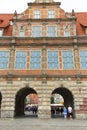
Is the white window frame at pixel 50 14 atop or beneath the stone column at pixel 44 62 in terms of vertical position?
atop

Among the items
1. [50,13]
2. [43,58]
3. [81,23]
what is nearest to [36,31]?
[50,13]

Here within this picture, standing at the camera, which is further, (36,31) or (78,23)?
(78,23)

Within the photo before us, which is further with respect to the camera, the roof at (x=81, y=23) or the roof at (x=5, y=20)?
the roof at (x=5, y=20)

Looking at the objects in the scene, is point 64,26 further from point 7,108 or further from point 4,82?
point 7,108

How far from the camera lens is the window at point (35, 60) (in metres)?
22.4

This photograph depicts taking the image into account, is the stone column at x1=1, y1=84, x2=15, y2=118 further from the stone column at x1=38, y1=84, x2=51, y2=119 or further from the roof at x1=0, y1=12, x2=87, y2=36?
the roof at x1=0, y1=12, x2=87, y2=36

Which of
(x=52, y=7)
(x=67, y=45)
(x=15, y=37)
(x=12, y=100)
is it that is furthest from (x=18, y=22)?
(x=12, y=100)

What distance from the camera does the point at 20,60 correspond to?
22.8 meters

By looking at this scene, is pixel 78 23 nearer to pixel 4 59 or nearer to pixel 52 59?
pixel 52 59

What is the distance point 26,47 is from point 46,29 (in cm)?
342

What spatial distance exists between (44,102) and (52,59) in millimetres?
5093

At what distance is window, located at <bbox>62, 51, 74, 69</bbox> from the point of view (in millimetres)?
22328
